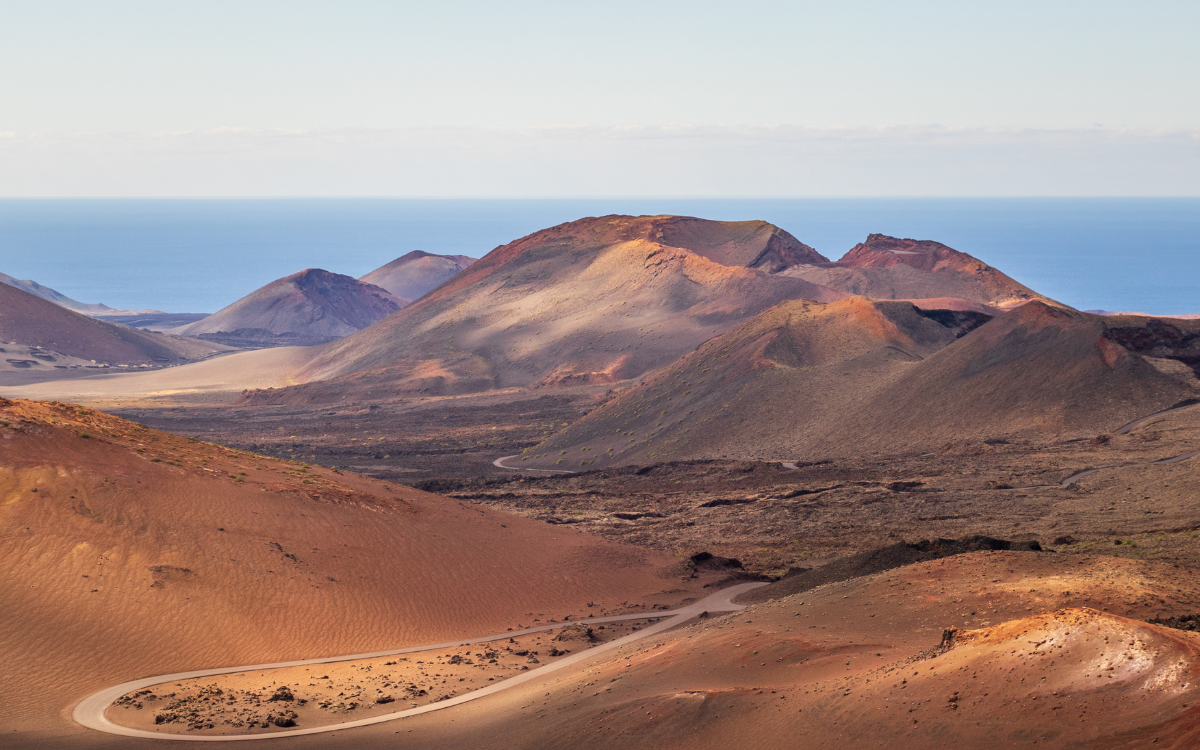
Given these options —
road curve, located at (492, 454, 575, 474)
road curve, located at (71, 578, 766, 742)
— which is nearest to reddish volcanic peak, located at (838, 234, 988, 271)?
road curve, located at (492, 454, 575, 474)

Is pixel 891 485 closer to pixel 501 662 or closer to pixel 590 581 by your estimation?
pixel 590 581

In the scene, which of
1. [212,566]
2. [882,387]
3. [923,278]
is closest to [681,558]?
[212,566]

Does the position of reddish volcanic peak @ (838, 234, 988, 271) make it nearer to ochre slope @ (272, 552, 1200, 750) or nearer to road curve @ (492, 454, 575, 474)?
road curve @ (492, 454, 575, 474)

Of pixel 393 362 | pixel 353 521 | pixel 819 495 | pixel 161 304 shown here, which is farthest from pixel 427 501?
pixel 161 304

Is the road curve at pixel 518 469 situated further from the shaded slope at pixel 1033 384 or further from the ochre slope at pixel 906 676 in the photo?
the ochre slope at pixel 906 676

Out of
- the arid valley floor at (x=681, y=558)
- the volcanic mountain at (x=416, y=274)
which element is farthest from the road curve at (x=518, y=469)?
the volcanic mountain at (x=416, y=274)

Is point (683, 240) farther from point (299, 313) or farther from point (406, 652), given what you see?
point (406, 652)

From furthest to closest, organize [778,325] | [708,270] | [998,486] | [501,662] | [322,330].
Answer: [322,330], [708,270], [778,325], [998,486], [501,662]
